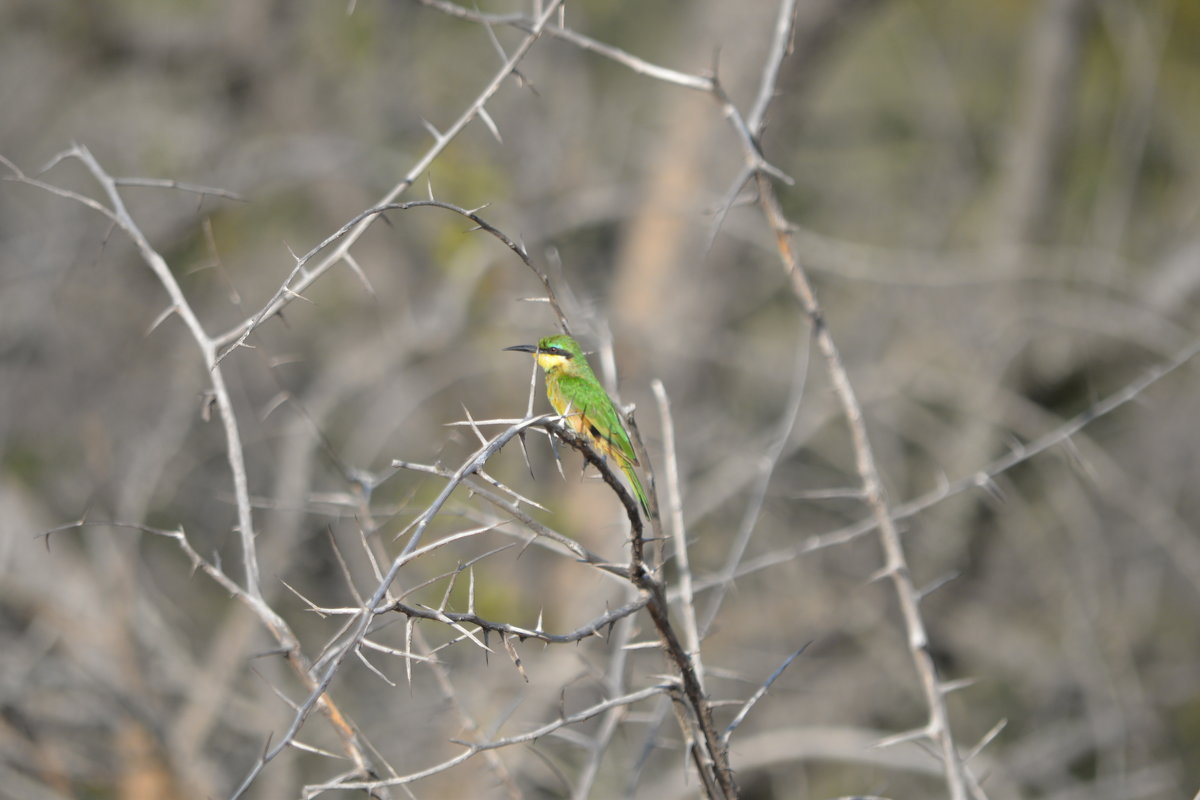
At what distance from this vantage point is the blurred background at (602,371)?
5426 millimetres

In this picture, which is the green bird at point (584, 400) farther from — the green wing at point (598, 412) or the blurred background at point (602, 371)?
the blurred background at point (602, 371)

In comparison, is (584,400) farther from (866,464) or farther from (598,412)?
(866,464)

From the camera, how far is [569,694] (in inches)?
243

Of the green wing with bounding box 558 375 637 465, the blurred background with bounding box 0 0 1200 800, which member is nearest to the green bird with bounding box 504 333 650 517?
the green wing with bounding box 558 375 637 465

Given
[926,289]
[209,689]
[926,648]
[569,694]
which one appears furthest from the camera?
[926,289]

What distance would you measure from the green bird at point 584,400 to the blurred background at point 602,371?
1.52 metres

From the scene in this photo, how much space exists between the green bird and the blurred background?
152cm

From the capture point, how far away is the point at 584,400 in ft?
11.9

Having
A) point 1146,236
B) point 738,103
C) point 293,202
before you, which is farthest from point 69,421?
point 1146,236

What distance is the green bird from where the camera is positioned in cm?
352

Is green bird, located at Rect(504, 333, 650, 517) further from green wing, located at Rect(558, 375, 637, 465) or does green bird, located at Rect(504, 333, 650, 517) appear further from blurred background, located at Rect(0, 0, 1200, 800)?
blurred background, located at Rect(0, 0, 1200, 800)

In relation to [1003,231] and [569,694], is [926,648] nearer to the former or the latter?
[569,694]

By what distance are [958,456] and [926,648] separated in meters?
4.00

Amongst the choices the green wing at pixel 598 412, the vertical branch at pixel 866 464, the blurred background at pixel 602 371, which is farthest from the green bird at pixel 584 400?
the blurred background at pixel 602 371
